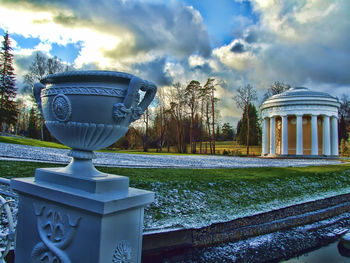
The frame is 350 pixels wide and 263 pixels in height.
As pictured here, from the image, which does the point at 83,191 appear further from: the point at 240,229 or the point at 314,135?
the point at 314,135

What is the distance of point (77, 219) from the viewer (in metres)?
1.75

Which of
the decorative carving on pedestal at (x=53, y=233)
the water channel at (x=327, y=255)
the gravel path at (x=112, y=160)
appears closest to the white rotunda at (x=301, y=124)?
the gravel path at (x=112, y=160)

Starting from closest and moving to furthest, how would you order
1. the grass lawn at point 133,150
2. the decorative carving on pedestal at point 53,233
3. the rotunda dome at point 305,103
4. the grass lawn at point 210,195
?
the decorative carving on pedestal at point 53,233 < the grass lawn at point 210,195 < the grass lawn at point 133,150 < the rotunda dome at point 305,103

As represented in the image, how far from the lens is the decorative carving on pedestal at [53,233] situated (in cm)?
178

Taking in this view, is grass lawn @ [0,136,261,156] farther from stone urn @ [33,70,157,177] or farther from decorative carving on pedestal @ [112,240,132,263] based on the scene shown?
decorative carving on pedestal @ [112,240,132,263]

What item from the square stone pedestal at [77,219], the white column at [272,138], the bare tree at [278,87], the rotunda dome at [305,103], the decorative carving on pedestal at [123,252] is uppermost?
the bare tree at [278,87]

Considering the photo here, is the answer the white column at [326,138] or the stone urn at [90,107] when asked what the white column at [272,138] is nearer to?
the white column at [326,138]

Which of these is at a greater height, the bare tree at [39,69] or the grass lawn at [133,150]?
the bare tree at [39,69]

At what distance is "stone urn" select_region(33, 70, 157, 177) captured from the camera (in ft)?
6.19

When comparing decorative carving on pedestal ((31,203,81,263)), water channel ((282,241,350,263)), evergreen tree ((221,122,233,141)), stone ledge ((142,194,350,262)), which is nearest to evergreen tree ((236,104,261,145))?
evergreen tree ((221,122,233,141))

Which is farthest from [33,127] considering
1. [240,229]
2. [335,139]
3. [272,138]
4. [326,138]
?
[335,139]

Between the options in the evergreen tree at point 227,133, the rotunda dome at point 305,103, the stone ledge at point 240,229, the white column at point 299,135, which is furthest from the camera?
the evergreen tree at point 227,133

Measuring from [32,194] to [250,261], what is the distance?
3539mm

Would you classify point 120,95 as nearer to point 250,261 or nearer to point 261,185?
point 250,261
